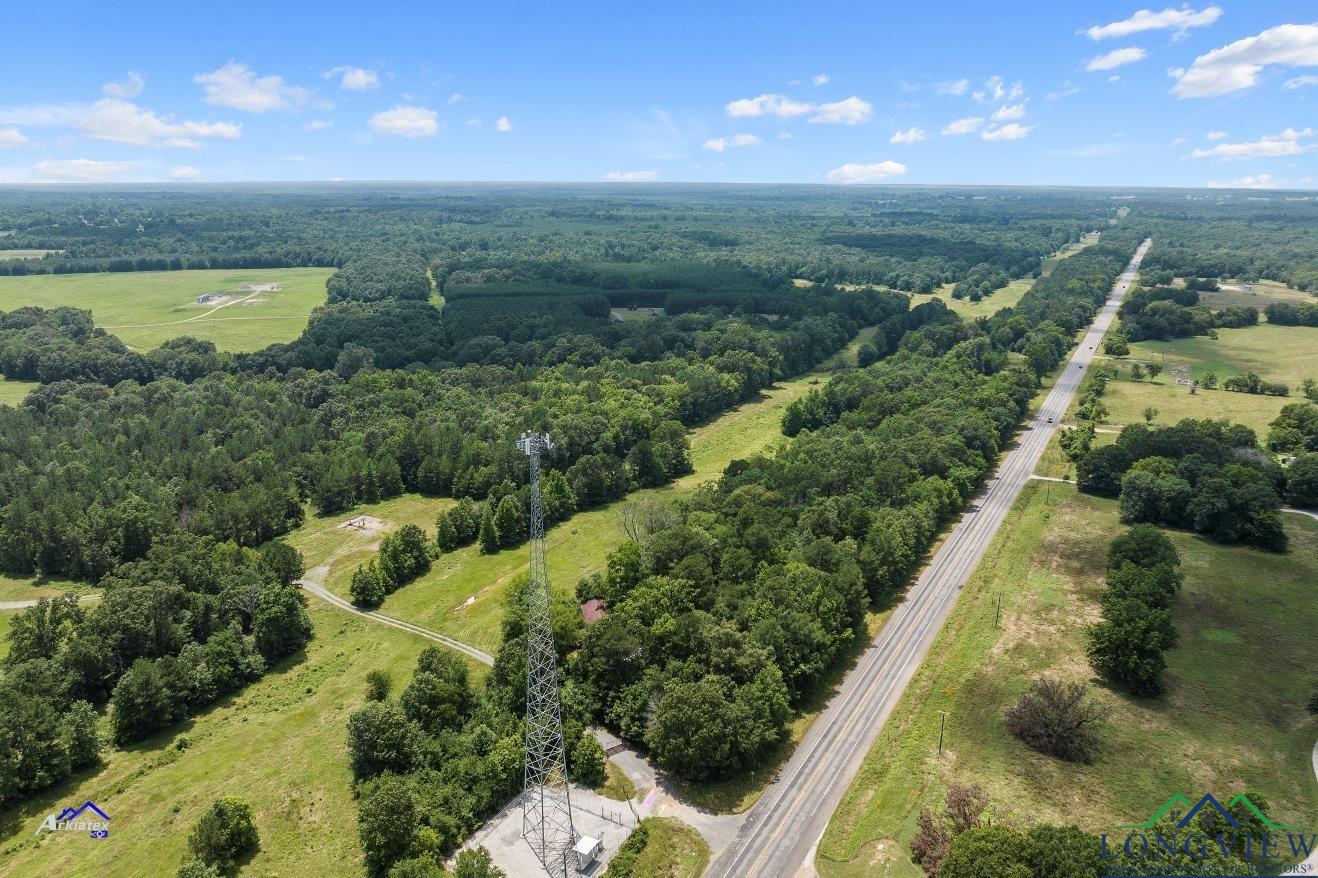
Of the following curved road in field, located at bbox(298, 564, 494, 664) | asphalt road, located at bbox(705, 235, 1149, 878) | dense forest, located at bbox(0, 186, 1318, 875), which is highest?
dense forest, located at bbox(0, 186, 1318, 875)

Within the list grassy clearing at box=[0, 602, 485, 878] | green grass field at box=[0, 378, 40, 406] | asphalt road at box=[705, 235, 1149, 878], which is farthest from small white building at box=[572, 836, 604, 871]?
green grass field at box=[0, 378, 40, 406]

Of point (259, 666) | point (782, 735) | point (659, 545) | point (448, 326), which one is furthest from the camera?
point (448, 326)

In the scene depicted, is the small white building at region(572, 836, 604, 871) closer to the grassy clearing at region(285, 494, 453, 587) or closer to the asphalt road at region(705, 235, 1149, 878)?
the asphalt road at region(705, 235, 1149, 878)

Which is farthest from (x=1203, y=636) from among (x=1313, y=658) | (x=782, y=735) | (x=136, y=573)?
(x=136, y=573)

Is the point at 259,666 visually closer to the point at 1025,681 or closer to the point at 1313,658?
the point at 1025,681

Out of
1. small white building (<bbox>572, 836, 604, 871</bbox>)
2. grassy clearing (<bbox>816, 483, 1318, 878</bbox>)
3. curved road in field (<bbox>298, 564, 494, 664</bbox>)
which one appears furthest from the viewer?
curved road in field (<bbox>298, 564, 494, 664</bbox>)
